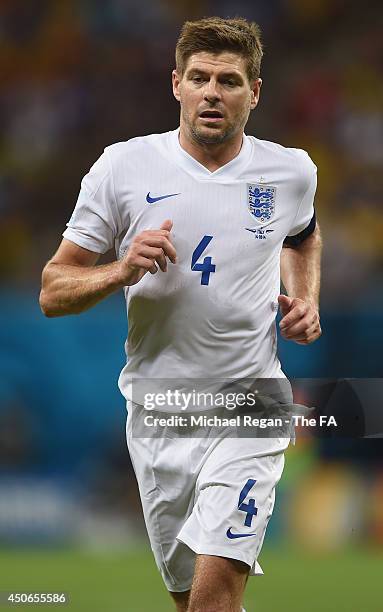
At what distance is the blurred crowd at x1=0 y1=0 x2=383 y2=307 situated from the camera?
39.6 feet

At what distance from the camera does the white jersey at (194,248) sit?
173 inches

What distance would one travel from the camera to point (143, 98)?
1293cm

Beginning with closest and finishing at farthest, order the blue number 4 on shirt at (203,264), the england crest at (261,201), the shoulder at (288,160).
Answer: the blue number 4 on shirt at (203,264), the england crest at (261,201), the shoulder at (288,160)

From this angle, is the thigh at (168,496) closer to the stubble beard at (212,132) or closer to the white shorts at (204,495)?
the white shorts at (204,495)

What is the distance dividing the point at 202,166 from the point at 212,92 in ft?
1.04

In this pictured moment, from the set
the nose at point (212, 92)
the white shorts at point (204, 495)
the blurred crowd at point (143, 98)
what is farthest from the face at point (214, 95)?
the blurred crowd at point (143, 98)

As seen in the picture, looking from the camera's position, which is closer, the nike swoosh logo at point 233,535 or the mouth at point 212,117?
the nike swoosh logo at point 233,535

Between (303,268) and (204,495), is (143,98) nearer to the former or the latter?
(303,268)

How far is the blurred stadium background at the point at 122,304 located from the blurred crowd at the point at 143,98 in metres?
0.02

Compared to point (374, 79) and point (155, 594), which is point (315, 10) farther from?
point (155, 594)

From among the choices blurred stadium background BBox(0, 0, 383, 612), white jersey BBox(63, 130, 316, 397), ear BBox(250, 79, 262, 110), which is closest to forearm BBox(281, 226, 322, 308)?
white jersey BBox(63, 130, 316, 397)

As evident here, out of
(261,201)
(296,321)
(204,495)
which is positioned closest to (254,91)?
(261,201)

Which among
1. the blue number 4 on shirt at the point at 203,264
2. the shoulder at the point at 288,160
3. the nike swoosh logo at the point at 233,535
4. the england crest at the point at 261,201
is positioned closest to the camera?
the nike swoosh logo at the point at 233,535

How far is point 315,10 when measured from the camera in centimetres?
1396
